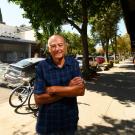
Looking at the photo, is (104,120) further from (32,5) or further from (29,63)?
(32,5)

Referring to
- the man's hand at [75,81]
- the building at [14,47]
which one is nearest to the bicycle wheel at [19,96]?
the man's hand at [75,81]

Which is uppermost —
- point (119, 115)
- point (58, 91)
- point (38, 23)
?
point (38, 23)

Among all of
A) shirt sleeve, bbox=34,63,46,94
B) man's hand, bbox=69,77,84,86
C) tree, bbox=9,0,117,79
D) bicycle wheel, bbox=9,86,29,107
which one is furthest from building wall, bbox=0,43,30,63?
man's hand, bbox=69,77,84,86

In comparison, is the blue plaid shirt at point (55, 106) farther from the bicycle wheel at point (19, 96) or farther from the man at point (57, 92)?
the bicycle wheel at point (19, 96)

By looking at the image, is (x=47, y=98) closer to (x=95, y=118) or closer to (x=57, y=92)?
(x=57, y=92)

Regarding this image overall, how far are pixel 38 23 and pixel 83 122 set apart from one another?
54.8 feet

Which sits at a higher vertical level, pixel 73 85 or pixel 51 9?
pixel 51 9

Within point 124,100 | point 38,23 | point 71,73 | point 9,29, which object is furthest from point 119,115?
point 9,29

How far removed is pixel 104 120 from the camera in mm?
9523

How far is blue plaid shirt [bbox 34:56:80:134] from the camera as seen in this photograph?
398cm

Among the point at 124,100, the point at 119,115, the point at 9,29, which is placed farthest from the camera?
the point at 9,29

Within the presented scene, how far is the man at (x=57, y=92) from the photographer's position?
13.0 feet

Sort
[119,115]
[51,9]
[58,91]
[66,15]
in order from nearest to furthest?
[58,91]
[119,115]
[51,9]
[66,15]

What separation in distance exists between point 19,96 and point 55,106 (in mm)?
6985
